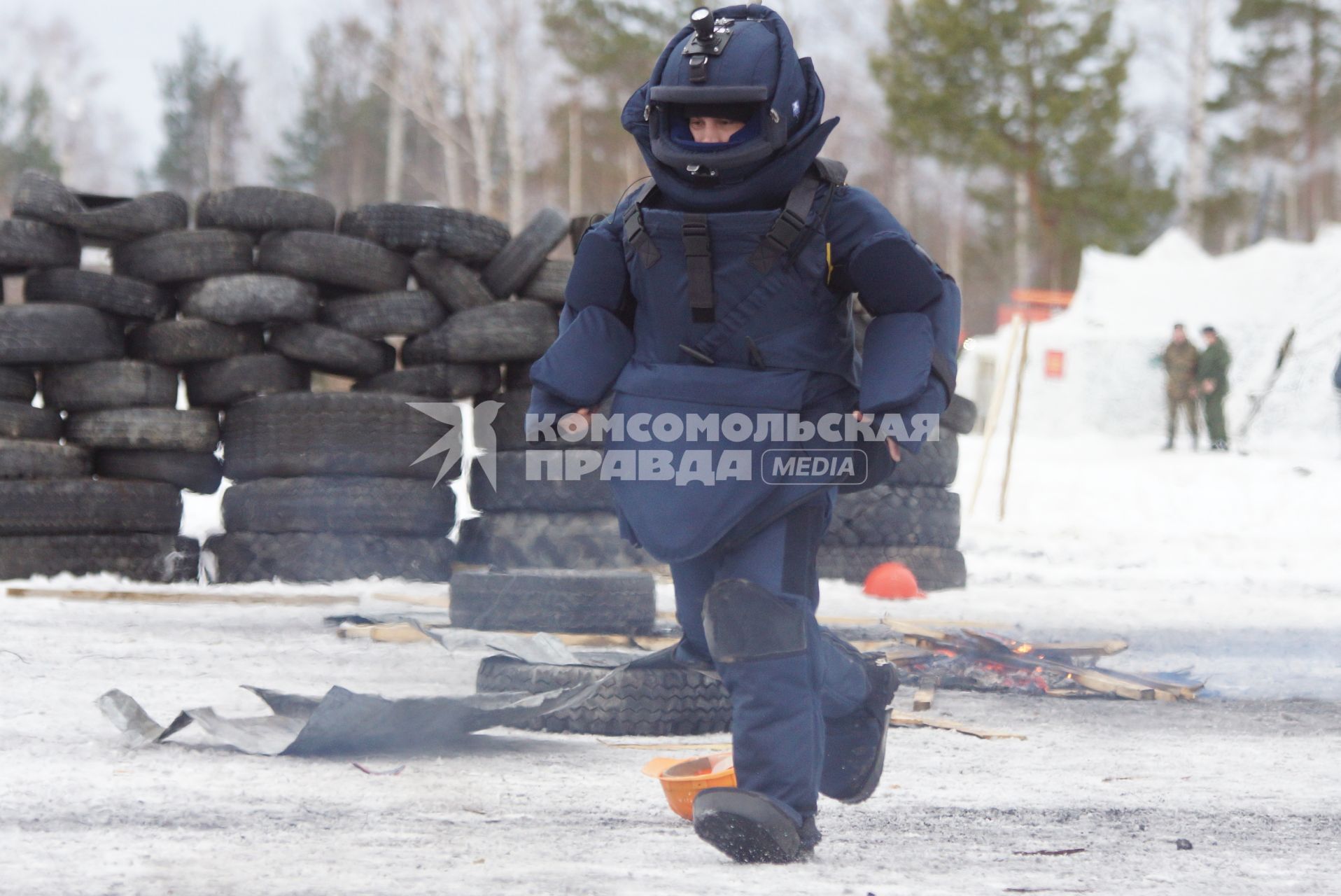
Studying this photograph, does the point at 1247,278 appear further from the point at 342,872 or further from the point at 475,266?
the point at 342,872

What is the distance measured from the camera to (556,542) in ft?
22.6

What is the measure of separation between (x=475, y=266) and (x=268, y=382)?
4.19ft

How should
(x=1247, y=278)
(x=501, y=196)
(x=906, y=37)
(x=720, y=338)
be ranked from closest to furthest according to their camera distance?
(x=720, y=338)
(x=1247, y=278)
(x=906, y=37)
(x=501, y=196)

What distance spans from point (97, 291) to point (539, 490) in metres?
2.49

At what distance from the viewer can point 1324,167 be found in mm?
36562

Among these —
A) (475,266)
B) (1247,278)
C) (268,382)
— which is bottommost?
(268,382)

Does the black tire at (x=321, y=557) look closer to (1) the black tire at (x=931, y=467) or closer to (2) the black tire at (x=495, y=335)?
(2) the black tire at (x=495, y=335)

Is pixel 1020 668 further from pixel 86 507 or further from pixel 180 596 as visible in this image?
pixel 86 507

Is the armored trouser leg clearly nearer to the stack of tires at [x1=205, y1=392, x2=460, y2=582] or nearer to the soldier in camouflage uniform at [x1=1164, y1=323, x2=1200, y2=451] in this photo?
the stack of tires at [x1=205, y1=392, x2=460, y2=582]

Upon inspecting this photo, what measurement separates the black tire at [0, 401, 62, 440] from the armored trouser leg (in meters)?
5.20

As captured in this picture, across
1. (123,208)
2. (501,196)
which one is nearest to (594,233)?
(123,208)

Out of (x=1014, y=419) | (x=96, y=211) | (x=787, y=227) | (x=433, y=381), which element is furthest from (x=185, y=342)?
(x=1014, y=419)

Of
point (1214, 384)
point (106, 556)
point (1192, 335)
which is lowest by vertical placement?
point (106, 556)

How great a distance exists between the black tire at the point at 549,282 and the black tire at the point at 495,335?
8 centimetres
